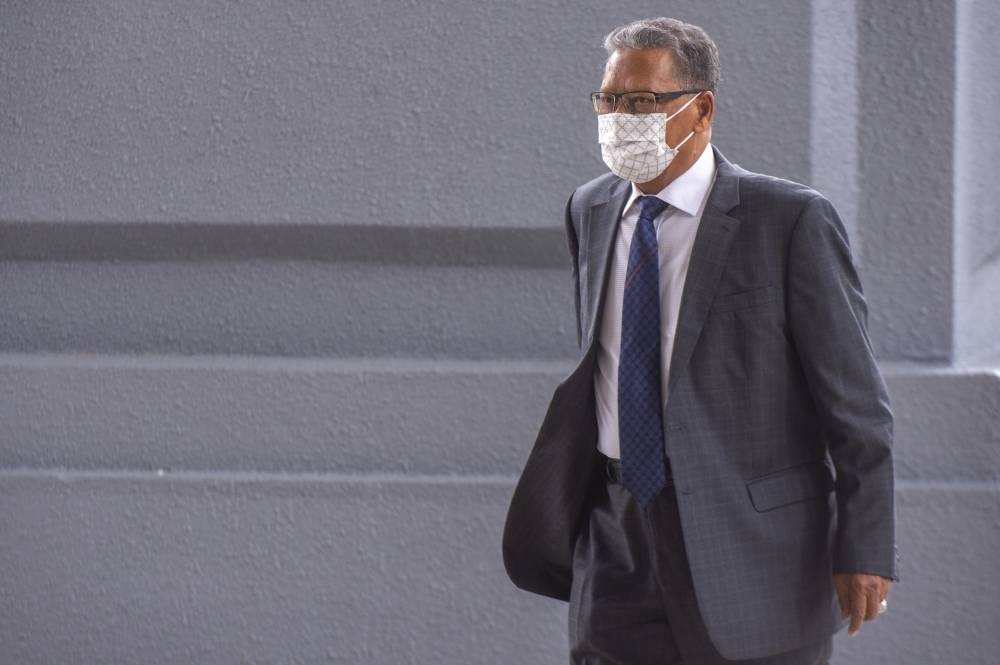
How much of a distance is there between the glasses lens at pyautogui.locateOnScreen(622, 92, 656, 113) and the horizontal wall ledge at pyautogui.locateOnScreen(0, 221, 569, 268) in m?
1.10

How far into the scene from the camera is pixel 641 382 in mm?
1975

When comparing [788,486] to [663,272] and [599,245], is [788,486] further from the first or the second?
[599,245]

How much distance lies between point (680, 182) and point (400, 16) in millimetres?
1372

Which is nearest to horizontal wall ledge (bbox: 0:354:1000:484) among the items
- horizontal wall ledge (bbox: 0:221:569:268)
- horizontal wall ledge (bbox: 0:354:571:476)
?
horizontal wall ledge (bbox: 0:354:571:476)

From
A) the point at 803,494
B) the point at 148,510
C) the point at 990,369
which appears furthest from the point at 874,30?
the point at 148,510

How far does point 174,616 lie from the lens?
124 inches

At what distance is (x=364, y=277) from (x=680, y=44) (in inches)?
56.3

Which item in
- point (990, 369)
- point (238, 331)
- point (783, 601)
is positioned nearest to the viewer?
point (783, 601)

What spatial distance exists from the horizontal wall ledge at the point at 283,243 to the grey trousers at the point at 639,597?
3.84ft

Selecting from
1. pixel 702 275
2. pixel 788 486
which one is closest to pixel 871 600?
pixel 788 486

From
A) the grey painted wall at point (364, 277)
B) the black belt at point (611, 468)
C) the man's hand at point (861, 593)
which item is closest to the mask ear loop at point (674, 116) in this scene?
the black belt at point (611, 468)

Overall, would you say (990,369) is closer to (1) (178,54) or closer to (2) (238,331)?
(2) (238,331)

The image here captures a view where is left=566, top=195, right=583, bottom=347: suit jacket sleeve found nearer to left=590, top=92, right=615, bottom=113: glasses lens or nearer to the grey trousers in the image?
left=590, top=92, right=615, bottom=113: glasses lens

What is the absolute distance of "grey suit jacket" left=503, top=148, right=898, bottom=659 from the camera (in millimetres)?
1887
